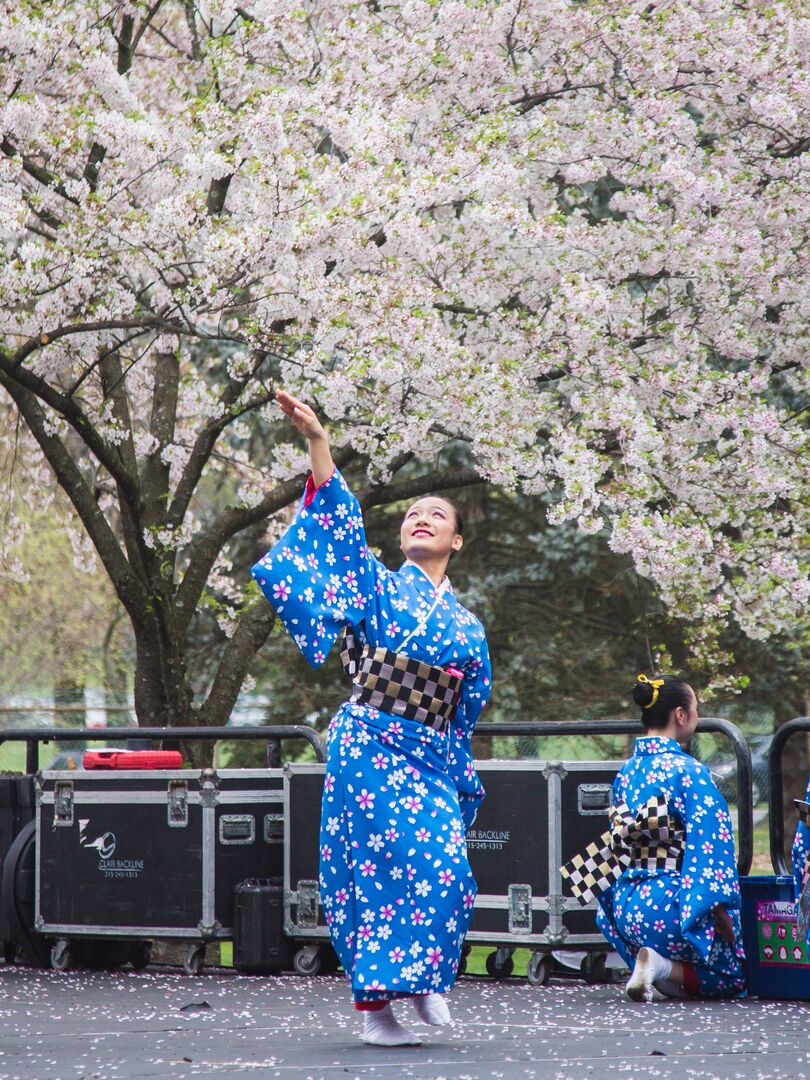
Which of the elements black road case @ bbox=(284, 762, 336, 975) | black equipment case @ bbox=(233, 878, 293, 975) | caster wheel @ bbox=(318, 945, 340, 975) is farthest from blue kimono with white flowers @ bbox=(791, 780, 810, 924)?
black equipment case @ bbox=(233, 878, 293, 975)

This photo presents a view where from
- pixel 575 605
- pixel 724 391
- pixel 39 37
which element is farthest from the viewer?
pixel 575 605

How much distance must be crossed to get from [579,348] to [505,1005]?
440cm

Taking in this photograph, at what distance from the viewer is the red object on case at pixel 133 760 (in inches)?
260

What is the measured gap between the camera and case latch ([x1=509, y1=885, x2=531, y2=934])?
585cm

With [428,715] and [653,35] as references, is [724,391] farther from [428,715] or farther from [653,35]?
[428,715]

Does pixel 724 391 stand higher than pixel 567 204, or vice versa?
pixel 567 204

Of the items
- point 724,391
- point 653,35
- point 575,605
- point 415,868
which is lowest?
point 415,868

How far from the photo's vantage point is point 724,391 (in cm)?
897

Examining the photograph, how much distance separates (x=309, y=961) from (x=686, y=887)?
5.92 ft

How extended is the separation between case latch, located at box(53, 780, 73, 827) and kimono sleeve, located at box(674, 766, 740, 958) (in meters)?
2.73

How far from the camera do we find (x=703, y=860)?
16.8 ft

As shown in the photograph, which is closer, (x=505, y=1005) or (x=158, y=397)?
(x=505, y=1005)

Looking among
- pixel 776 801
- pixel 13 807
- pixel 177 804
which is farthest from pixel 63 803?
pixel 776 801

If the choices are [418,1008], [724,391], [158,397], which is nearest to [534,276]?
[724,391]
